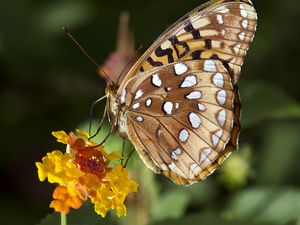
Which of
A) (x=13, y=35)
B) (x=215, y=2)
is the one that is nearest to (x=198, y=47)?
(x=215, y=2)

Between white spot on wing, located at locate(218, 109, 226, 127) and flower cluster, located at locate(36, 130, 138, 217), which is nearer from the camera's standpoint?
flower cluster, located at locate(36, 130, 138, 217)

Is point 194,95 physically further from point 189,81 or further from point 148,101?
point 148,101

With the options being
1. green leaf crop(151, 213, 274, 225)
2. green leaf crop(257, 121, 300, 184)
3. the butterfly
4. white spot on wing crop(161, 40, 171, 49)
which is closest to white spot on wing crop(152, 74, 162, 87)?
the butterfly

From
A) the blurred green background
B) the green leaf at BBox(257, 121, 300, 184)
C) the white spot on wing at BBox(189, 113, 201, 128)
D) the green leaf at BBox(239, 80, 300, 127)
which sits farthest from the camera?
the green leaf at BBox(257, 121, 300, 184)

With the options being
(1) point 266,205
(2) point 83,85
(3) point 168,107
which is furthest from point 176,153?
(2) point 83,85

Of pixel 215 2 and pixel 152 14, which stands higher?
pixel 215 2

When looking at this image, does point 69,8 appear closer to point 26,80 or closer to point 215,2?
point 26,80

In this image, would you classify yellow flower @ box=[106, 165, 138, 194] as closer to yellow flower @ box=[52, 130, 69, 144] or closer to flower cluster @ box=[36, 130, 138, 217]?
flower cluster @ box=[36, 130, 138, 217]
